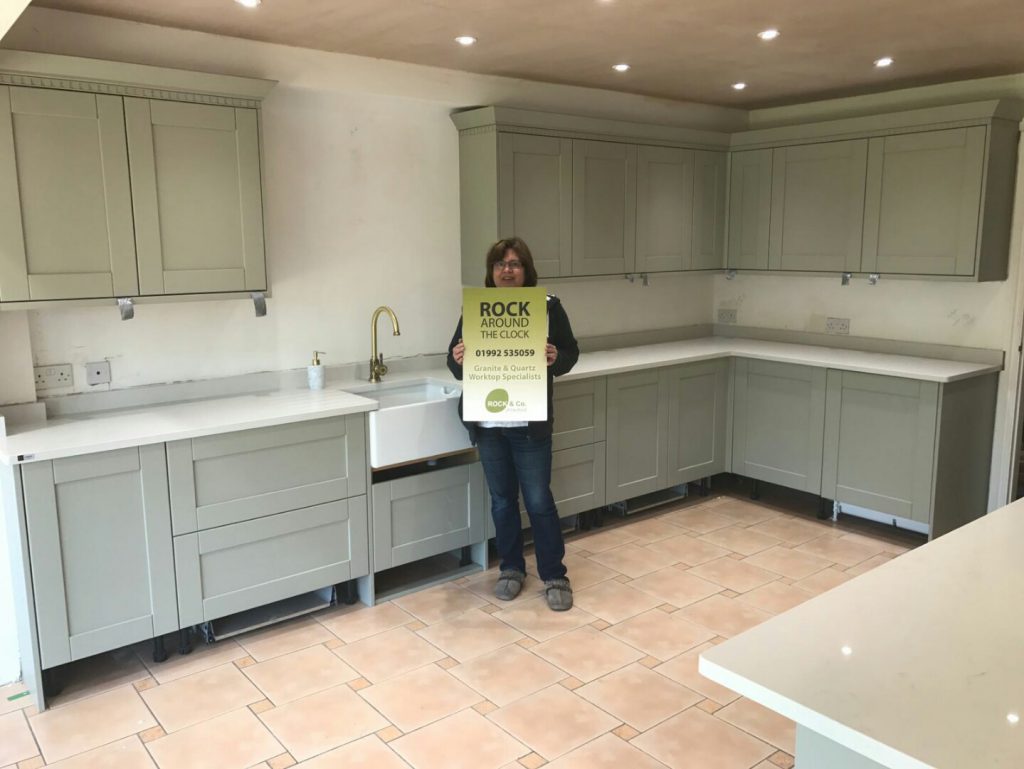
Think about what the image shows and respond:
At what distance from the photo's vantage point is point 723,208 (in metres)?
5.15

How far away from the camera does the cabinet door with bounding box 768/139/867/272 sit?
14.8 ft

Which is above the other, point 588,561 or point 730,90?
point 730,90

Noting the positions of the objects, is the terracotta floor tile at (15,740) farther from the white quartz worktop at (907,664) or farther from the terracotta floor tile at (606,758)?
the white quartz worktop at (907,664)

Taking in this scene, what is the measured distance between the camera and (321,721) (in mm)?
2699

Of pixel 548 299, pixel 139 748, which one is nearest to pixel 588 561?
pixel 548 299

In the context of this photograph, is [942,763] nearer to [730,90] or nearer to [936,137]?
[936,137]

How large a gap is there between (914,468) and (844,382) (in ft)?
1.80

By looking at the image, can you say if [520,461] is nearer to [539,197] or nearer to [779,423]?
[539,197]

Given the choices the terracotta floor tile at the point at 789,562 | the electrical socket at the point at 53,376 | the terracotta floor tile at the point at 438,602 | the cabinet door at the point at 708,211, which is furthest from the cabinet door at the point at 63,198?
the cabinet door at the point at 708,211

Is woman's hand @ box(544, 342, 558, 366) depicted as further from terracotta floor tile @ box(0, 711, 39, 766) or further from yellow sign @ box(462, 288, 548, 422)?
terracotta floor tile @ box(0, 711, 39, 766)

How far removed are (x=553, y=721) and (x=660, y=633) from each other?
756mm

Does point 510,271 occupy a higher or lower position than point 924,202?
lower

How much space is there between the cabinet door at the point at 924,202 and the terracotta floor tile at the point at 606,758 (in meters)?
2.98

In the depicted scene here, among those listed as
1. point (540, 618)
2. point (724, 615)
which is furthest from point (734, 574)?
point (540, 618)
